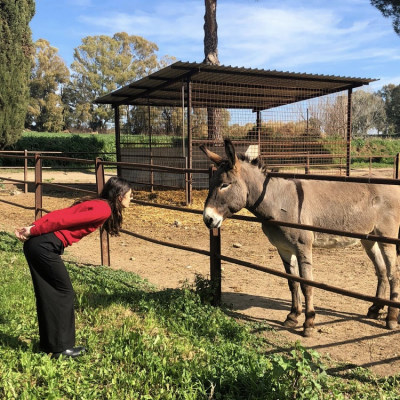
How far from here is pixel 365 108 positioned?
74562 mm

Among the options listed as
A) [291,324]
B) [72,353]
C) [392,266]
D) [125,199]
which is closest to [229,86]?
[392,266]

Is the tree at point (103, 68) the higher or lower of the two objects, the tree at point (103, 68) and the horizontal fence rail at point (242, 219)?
the higher

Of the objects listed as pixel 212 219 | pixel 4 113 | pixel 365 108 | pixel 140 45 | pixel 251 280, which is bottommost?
pixel 251 280

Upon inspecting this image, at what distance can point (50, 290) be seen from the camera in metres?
3.15

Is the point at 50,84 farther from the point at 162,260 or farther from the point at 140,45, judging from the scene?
the point at 162,260

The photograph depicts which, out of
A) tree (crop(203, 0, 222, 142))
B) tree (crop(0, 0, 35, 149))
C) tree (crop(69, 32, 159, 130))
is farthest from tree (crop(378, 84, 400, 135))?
tree (crop(0, 0, 35, 149))

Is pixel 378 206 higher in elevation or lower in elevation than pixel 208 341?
higher

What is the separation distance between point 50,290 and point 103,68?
68.7 metres

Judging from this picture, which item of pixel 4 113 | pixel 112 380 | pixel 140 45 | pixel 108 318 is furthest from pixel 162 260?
pixel 140 45

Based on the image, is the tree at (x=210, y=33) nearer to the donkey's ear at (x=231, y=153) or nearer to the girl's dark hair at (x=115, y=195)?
the donkey's ear at (x=231, y=153)

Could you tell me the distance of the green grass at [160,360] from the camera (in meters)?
2.61

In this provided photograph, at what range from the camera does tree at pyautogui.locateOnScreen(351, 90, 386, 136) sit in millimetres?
72750

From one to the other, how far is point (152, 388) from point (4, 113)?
19.7m

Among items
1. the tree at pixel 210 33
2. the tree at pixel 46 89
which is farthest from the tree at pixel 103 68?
the tree at pixel 210 33
